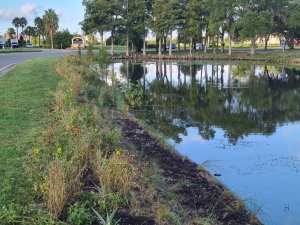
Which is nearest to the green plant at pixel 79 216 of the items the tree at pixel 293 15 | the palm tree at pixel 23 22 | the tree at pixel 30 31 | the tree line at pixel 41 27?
the tree at pixel 293 15

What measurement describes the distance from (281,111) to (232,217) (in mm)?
13444

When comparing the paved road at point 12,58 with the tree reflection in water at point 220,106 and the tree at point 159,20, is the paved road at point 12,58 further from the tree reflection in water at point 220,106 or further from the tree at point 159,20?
the tree at point 159,20

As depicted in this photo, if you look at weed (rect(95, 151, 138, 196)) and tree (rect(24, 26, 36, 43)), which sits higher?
tree (rect(24, 26, 36, 43))

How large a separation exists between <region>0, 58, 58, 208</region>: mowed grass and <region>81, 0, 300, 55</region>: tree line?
47893 millimetres

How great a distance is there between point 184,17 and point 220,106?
4978cm

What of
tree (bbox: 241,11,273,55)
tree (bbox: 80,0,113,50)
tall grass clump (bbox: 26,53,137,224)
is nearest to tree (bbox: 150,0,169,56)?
tree (bbox: 80,0,113,50)

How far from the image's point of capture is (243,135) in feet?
49.8

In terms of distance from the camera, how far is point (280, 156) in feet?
41.3

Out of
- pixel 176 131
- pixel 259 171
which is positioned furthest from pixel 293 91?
pixel 259 171

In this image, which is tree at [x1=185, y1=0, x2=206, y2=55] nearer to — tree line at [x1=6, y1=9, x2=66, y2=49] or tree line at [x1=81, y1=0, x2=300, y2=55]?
tree line at [x1=81, y1=0, x2=300, y2=55]

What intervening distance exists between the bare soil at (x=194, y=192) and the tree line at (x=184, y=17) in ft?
180

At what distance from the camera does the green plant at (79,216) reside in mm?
5953

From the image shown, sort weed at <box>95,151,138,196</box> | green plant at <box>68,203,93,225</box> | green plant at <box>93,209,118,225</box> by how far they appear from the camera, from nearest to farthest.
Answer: green plant at <box>93,209,118,225</box> → green plant at <box>68,203,93,225</box> → weed at <box>95,151,138,196</box>

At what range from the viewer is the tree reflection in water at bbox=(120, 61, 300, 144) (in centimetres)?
1642
